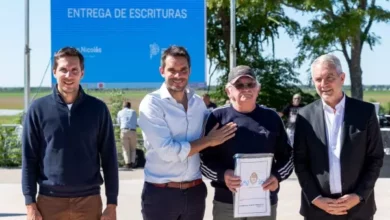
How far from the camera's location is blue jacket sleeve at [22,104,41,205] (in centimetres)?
438

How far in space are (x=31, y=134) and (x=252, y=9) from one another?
1842 cm

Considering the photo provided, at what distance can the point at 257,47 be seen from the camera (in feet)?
88.1

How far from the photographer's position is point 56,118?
4.37 meters

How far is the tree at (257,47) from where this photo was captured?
24078 mm

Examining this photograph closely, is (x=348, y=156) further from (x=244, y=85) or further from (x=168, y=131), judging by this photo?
(x=168, y=131)

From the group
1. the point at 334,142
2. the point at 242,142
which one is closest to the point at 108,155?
the point at 242,142

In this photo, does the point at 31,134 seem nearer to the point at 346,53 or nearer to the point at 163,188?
the point at 163,188

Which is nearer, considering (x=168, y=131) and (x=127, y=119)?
(x=168, y=131)

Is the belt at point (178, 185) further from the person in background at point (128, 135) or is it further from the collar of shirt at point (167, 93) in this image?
the person in background at point (128, 135)

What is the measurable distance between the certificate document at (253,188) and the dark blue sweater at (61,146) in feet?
3.39

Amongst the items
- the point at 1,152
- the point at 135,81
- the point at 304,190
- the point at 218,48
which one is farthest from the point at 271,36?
the point at 304,190

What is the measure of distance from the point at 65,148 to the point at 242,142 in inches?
49.2

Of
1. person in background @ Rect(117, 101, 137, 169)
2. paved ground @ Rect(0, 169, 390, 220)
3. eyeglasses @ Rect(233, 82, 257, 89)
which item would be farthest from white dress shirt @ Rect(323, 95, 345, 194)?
person in background @ Rect(117, 101, 137, 169)

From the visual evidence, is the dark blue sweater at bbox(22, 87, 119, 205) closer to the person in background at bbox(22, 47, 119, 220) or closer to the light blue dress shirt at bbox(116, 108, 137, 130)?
the person in background at bbox(22, 47, 119, 220)
